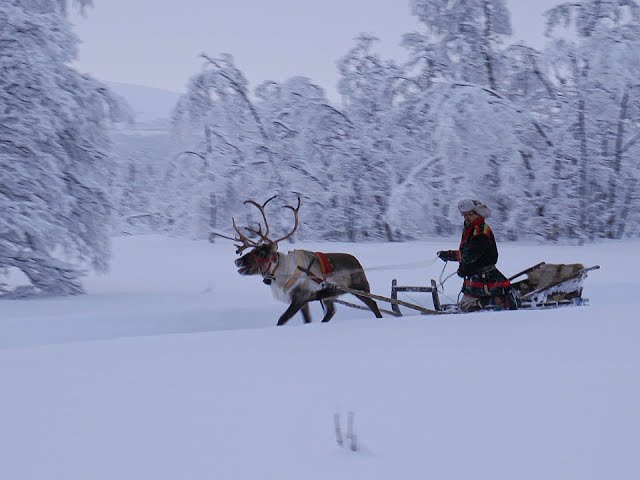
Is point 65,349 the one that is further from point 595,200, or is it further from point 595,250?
point 595,200

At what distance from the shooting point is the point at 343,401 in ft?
12.4

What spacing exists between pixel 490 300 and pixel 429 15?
1668 cm

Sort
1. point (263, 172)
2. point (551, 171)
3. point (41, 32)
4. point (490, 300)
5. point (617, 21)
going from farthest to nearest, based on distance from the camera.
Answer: point (263, 172) < point (617, 21) < point (551, 171) < point (41, 32) < point (490, 300)

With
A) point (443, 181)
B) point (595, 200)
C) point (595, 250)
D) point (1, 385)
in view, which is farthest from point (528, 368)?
point (595, 200)

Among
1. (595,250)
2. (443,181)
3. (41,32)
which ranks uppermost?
(41,32)

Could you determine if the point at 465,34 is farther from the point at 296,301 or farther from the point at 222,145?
the point at 296,301

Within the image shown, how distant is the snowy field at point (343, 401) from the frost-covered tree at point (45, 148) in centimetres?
494

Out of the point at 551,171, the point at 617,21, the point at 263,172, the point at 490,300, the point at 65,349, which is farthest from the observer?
the point at 263,172

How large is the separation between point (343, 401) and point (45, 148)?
8.31m

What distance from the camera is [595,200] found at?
19.5 m


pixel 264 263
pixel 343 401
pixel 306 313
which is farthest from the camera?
pixel 306 313

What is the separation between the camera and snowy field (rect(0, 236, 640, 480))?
2941 millimetres

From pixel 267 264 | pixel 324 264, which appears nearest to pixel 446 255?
pixel 324 264

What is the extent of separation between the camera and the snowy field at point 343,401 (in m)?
2.94
